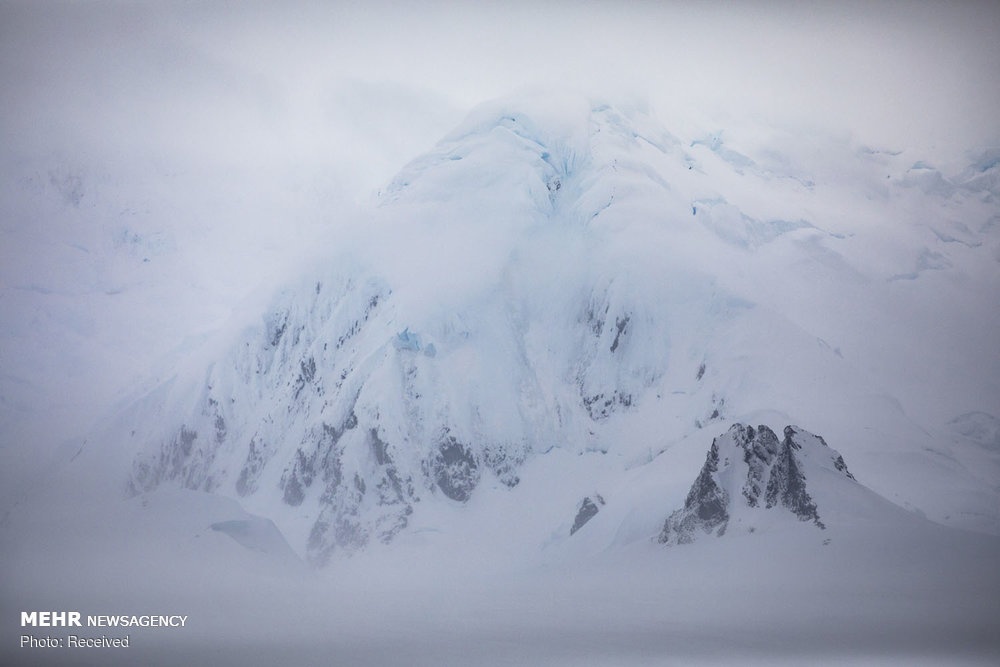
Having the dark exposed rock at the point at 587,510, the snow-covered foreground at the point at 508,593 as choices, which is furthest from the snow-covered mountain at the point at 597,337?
the snow-covered foreground at the point at 508,593

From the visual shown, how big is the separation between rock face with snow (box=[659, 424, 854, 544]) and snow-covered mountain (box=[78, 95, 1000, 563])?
0.20 feet

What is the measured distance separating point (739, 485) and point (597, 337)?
14.9 feet

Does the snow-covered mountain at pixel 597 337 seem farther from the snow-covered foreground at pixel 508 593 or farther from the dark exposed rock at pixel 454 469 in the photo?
the snow-covered foreground at pixel 508 593

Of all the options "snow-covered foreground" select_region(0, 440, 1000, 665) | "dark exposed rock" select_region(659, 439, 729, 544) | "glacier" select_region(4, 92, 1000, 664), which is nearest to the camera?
"snow-covered foreground" select_region(0, 440, 1000, 665)

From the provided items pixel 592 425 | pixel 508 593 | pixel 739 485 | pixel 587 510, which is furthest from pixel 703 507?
pixel 508 593

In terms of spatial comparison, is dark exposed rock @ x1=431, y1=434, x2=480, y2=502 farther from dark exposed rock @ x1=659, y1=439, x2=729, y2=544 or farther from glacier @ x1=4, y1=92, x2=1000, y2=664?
→ dark exposed rock @ x1=659, y1=439, x2=729, y2=544

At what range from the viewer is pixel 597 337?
63.8 ft

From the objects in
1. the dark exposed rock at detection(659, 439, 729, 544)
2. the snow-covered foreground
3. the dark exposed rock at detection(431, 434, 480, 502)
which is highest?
the dark exposed rock at detection(431, 434, 480, 502)

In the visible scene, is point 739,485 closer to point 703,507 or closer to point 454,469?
point 703,507

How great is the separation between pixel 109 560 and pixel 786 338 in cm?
1115

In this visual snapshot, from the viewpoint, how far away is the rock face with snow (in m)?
15.9

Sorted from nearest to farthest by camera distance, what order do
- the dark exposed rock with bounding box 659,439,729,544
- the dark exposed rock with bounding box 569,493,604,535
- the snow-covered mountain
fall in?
the snow-covered mountain < the dark exposed rock with bounding box 659,439,729,544 < the dark exposed rock with bounding box 569,493,604,535

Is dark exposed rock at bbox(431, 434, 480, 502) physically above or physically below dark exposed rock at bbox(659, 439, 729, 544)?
above

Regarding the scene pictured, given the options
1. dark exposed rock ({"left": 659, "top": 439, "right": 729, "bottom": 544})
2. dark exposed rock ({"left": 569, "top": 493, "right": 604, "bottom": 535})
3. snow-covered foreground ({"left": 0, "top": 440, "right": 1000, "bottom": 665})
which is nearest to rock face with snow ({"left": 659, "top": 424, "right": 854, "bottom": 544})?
dark exposed rock ({"left": 659, "top": 439, "right": 729, "bottom": 544})
